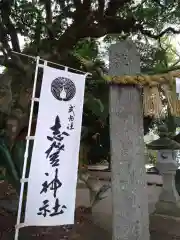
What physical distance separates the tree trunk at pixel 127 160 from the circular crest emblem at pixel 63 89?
433 millimetres

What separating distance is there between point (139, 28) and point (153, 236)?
4.80 m

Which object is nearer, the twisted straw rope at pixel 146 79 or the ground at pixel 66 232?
the twisted straw rope at pixel 146 79

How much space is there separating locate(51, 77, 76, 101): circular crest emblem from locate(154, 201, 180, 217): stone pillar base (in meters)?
3.08

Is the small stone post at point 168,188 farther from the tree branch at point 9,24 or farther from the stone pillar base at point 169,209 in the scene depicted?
the tree branch at point 9,24

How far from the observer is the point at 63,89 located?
2.89 m

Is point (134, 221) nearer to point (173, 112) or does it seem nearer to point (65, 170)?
point (65, 170)

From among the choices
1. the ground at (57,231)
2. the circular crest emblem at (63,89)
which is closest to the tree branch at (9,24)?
the ground at (57,231)

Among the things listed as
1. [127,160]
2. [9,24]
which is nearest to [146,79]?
[127,160]

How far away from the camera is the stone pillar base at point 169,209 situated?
4859 millimetres

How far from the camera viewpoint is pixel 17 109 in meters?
5.34

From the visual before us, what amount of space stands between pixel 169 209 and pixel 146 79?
3.04m

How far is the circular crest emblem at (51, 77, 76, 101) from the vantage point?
285 centimetres

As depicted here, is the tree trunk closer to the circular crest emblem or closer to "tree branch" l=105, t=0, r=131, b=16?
the circular crest emblem

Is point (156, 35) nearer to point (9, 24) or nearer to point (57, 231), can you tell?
point (9, 24)
